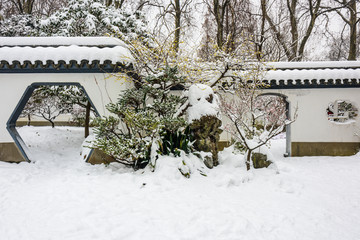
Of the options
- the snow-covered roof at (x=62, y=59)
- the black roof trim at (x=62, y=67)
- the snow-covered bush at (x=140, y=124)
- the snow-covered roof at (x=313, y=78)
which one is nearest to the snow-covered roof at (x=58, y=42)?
the snow-covered roof at (x=62, y=59)

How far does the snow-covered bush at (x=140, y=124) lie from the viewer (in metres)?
4.91

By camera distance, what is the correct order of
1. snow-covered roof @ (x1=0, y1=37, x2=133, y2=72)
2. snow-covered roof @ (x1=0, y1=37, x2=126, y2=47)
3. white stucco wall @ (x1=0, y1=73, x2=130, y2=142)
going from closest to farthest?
snow-covered roof @ (x1=0, y1=37, x2=133, y2=72) < white stucco wall @ (x1=0, y1=73, x2=130, y2=142) < snow-covered roof @ (x1=0, y1=37, x2=126, y2=47)

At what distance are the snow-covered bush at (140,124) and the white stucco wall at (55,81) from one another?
65 cm

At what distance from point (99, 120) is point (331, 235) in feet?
15.4

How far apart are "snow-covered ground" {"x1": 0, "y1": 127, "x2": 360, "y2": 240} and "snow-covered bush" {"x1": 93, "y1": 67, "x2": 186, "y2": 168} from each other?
1.50 feet

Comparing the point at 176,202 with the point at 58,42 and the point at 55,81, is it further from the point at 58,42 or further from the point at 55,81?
the point at 58,42

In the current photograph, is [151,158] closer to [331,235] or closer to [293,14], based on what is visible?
[331,235]

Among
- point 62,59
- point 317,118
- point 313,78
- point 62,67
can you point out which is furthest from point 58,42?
point 317,118

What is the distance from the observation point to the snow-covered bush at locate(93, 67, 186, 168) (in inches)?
193

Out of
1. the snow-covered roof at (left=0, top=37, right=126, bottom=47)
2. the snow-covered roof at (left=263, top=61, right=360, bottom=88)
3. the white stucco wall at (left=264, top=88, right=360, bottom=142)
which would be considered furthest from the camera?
the white stucco wall at (left=264, top=88, right=360, bottom=142)

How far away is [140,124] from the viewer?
4.91 meters

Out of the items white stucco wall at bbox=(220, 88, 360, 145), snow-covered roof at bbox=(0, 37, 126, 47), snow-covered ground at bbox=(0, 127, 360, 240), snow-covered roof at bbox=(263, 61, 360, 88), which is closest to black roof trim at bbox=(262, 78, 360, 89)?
snow-covered roof at bbox=(263, 61, 360, 88)

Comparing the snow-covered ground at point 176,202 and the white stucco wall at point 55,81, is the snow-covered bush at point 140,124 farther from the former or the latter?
the white stucco wall at point 55,81

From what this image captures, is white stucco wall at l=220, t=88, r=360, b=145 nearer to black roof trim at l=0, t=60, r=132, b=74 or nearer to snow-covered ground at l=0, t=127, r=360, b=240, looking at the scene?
snow-covered ground at l=0, t=127, r=360, b=240
